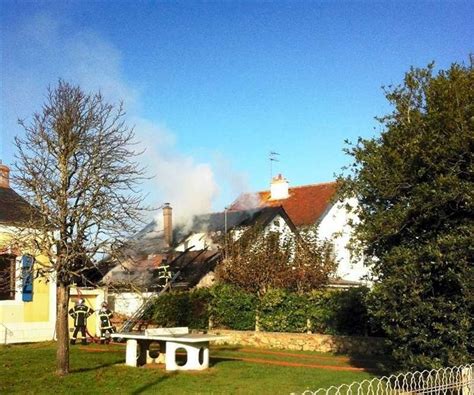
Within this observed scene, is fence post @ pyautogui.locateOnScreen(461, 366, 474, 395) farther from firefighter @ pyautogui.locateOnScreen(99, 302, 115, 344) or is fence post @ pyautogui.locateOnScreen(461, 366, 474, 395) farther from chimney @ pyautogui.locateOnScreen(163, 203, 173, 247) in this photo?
chimney @ pyautogui.locateOnScreen(163, 203, 173, 247)

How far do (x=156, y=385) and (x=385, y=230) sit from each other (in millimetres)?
5694

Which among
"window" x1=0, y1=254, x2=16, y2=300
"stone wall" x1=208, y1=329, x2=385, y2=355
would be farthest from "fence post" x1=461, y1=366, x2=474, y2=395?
"window" x1=0, y1=254, x2=16, y2=300

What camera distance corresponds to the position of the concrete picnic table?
14.5 metres

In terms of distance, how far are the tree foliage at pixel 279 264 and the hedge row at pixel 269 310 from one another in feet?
2.34

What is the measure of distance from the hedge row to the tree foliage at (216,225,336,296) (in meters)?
0.71

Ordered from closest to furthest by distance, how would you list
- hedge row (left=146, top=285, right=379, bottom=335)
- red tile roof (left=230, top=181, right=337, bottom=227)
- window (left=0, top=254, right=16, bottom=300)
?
window (left=0, top=254, right=16, bottom=300), hedge row (left=146, top=285, right=379, bottom=335), red tile roof (left=230, top=181, right=337, bottom=227)

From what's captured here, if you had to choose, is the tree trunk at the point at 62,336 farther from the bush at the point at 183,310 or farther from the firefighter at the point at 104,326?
the bush at the point at 183,310

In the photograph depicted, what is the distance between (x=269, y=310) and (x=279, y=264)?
7.21 feet

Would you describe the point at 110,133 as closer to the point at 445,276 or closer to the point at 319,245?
the point at 445,276

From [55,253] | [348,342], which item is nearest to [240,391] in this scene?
[55,253]

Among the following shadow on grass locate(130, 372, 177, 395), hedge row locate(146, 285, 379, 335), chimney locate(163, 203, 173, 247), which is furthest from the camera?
chimney locate(163, 203, 173, 247)

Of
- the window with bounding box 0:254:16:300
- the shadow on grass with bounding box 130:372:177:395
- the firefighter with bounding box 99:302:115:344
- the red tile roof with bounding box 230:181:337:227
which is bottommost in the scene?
the shadow on grass with bounding box 130:372:177:395

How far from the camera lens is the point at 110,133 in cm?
1383

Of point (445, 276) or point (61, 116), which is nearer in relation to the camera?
point (445, 276)
